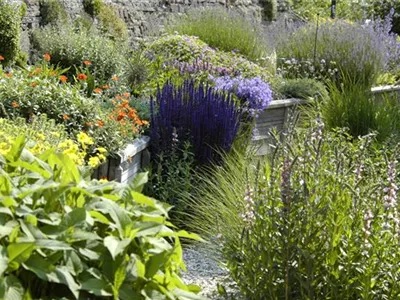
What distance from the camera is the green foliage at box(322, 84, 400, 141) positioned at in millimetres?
6789

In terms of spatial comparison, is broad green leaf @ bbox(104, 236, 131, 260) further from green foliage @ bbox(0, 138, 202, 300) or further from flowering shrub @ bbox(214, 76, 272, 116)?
flowering shrub @ bbox(214, 76, 272, 116)

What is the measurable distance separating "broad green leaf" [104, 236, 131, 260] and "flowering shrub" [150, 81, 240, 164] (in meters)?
3.86

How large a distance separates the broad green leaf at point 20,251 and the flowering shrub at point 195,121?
3988mm

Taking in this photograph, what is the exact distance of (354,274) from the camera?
11.1ft

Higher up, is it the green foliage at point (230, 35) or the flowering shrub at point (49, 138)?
the flowering shrub at point (49, 138)

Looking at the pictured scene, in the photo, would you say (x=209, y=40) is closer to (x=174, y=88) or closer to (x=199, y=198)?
(x=174, y=88)

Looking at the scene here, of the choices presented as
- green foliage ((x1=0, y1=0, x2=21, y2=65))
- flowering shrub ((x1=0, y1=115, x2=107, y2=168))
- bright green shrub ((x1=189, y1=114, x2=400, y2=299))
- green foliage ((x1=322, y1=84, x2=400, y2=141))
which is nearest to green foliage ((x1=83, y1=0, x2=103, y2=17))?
green foliage ((x1=0, y1=0, x2=21, y2=65))

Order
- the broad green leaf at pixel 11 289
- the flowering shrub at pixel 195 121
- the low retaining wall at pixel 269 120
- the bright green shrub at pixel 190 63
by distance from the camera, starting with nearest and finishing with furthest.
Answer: the broad green leaf at pixel 11 289 < the flowering shrub at pixel 195 121 < the low retaining wall at pixel 269 120 < the bright green shrub at pixel 190 63

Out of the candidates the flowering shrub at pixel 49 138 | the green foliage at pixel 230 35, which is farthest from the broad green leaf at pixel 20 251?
the green foliage at pixel 230 35

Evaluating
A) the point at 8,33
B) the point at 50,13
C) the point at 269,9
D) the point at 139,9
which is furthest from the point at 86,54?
the point at 269,9

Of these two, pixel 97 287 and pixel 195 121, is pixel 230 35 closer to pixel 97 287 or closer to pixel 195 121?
pixel 195 121

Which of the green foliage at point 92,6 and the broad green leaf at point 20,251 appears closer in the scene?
the broad green leaf at point 20,251

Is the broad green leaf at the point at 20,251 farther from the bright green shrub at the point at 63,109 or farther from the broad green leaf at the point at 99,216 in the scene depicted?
the bright green shrub at the point at 63,109

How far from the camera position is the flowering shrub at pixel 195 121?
5.86 meters
